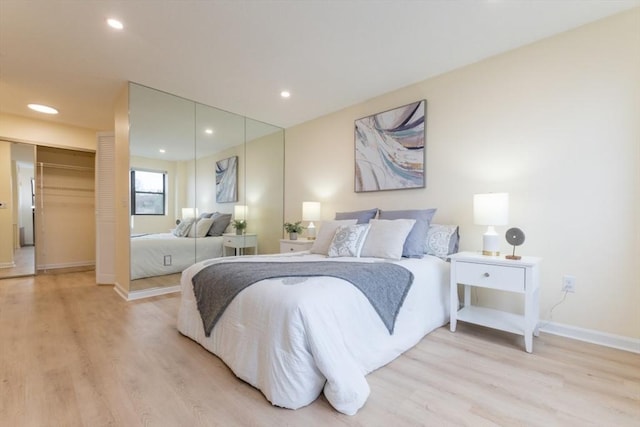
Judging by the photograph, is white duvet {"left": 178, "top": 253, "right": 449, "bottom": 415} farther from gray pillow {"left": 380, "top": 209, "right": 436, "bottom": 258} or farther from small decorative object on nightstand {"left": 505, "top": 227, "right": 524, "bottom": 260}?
small decorative object on nightstand {"left": 505, "top": 227, "right": 524, "bottom": 260}

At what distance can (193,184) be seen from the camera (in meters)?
3.91

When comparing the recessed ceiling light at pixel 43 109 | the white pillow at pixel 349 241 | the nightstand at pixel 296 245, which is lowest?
the nightstand at pixel 296 245

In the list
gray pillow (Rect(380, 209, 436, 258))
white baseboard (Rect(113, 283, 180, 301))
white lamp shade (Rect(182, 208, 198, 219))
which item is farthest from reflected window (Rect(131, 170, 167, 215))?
gray pillow (Rect(380, 209, 436, 258))

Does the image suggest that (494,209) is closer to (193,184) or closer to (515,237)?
(515,237)

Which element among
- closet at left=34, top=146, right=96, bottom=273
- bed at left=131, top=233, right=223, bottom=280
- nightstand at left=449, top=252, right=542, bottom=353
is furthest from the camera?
closet at left=34, top=146, right=96, bottom=273

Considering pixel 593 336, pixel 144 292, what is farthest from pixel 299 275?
pixel 144 292

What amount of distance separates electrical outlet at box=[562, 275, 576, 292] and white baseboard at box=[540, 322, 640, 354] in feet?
0.94

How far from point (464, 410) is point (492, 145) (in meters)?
2.21

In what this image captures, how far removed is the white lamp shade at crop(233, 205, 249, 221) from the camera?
441 centimetres

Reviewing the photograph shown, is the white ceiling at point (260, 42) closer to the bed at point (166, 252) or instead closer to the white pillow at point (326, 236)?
the white pillow at point (326, 236)

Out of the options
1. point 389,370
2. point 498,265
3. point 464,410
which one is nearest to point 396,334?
point 389,370

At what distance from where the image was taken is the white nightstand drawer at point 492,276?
6.78ft

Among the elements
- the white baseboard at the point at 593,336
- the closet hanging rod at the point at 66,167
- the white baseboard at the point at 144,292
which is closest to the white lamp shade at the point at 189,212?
the white baseboard at the point at 144,292

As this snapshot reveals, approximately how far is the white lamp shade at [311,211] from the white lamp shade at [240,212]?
41.0 inches
